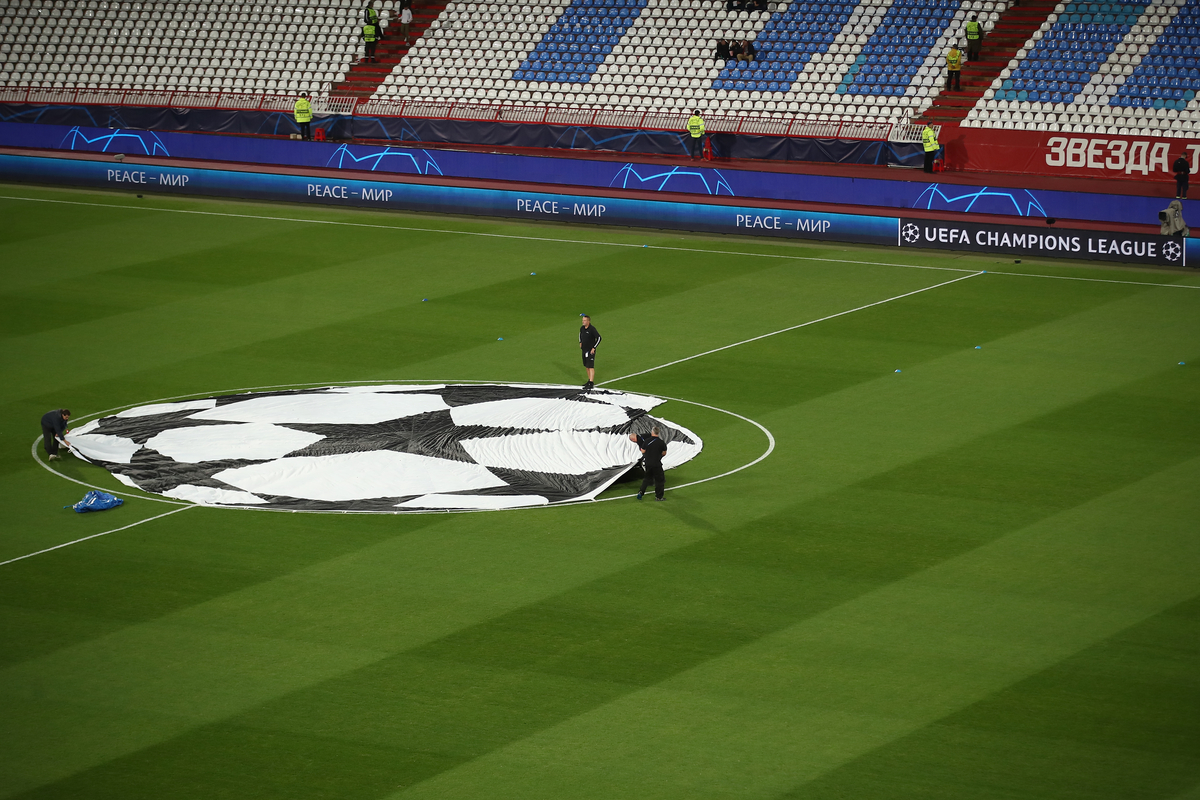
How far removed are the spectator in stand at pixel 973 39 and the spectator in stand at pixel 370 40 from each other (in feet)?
69.3

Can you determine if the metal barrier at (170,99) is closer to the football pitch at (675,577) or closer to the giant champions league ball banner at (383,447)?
the football pitch at (675,577)

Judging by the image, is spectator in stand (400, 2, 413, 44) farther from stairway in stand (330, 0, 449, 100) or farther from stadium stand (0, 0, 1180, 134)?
stadium stand (0, 0, 1180, 134)

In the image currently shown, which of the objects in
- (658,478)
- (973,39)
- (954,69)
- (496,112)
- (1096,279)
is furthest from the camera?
(496,112)

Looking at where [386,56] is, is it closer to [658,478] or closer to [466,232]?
[466,232]

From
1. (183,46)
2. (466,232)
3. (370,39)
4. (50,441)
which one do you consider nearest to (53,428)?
(50,441)

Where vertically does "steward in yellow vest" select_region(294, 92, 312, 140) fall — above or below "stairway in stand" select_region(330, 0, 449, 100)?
below

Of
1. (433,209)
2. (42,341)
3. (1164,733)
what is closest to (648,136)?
(433,209)

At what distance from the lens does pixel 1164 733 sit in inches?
590

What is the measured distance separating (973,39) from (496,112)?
15768 mm

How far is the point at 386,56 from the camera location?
5731 cm

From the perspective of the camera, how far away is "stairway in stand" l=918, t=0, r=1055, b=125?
4800 cm

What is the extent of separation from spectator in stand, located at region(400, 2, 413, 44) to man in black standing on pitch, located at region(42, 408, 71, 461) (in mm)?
36320

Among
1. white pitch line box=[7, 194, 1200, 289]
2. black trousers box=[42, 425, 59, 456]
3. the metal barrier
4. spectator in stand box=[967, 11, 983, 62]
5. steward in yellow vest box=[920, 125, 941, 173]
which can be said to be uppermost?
the metal barrier

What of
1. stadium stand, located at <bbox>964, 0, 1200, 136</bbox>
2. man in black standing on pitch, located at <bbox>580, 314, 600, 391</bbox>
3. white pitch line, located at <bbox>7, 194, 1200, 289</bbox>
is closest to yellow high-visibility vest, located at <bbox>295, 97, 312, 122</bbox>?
white pitch line, located at <bbox>7, 194, 1200, 289</bbox>
